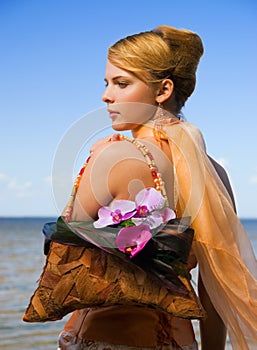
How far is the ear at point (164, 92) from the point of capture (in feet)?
6.51

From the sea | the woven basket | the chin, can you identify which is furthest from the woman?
the sea

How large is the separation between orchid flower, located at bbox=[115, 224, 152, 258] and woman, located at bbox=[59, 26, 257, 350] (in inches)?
5.4

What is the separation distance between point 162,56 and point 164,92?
100mm

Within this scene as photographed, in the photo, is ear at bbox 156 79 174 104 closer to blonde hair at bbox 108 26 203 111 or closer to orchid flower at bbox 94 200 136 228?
blonde hair at bbox 108 26 203 111

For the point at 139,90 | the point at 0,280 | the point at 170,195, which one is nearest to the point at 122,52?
the point at 139,90

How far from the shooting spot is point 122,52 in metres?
1.98

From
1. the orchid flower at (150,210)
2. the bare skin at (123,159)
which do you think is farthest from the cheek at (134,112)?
the orchid flower at (150,210)

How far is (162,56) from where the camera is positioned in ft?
6.46

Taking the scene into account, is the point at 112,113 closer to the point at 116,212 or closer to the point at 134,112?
the point at 134,112

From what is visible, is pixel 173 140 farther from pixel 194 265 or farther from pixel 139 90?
pixel 194 265

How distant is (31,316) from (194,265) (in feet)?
1.77

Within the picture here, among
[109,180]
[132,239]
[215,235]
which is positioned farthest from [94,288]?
[215,235]

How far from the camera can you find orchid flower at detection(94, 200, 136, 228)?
1796 millimetres

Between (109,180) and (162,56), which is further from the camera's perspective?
(162,56)
